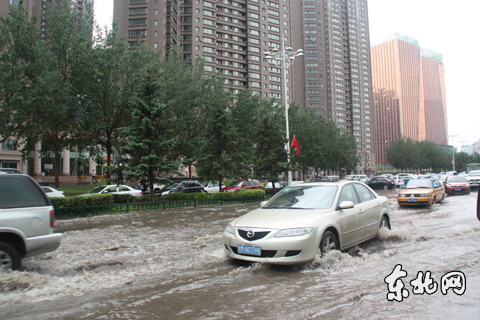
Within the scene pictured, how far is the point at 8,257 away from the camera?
5074 millimetres

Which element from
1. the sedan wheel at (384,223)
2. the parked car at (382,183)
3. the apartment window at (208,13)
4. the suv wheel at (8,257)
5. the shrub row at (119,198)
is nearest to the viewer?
the suv wheel at (8,257)

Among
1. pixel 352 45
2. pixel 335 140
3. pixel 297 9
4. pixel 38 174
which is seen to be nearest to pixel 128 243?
pixel 335 140

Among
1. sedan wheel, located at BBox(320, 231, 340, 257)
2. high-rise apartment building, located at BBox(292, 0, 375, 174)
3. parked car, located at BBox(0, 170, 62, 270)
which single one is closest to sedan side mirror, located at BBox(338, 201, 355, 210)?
sedan wheel, located at BBox(320, 231, 340, 257)

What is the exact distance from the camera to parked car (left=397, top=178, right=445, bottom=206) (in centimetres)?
1645

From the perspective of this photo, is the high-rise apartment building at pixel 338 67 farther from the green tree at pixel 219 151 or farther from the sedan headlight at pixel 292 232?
the sedan headlight at pixel 292 232

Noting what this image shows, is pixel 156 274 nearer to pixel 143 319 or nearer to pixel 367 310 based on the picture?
pixel 143 319

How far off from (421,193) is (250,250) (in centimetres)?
1415

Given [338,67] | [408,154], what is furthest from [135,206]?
[338,67]

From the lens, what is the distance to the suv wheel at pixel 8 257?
5.02 m

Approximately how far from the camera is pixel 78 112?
971 inches

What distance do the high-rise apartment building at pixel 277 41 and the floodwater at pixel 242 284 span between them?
24150mm

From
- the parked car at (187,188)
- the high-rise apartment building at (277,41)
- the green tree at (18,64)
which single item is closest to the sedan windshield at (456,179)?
the parked car at (187,188)

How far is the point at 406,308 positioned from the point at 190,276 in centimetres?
321

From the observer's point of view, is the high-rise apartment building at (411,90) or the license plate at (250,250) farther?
the high-rise apartment building at (411,90)
